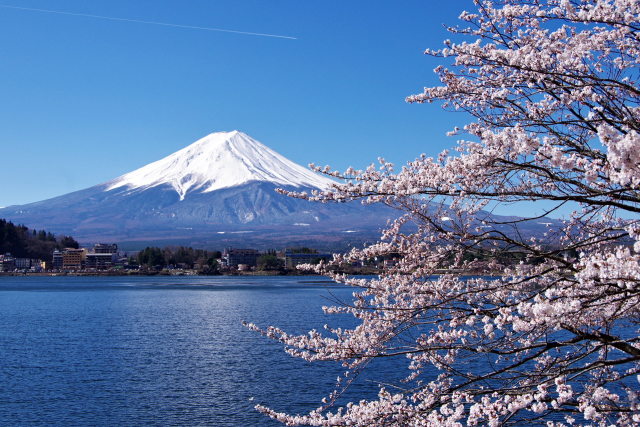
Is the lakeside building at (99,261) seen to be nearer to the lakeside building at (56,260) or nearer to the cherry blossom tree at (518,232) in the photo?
the lakeside building at (56,260)

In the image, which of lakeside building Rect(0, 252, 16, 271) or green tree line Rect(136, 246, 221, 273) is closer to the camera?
lakeside building Rect(0, 252, 16, 271)

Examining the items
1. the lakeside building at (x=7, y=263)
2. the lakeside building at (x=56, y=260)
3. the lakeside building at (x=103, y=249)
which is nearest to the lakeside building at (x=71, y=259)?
the lakeside building at (x=56, y=260)

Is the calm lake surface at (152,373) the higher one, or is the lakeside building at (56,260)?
the lakeside building at (56,260)

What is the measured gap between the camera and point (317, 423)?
204 inches

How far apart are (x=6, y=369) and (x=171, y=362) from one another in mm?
4340

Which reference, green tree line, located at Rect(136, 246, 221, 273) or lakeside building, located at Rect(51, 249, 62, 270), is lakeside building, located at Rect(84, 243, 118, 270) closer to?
lakeside building, located at Rect(51, 249, 62, 270)

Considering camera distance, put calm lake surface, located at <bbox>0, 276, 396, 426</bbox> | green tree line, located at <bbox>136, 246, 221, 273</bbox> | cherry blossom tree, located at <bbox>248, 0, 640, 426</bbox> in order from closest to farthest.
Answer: cherry blossom tree, located at <bbox>248, 0, 640, 426</bbox>
calm lake surface, located at <bbox>0, 276, 396, 426</bbox>
green tree line, located at <bbox>136, 246, 221, 273</bbox>

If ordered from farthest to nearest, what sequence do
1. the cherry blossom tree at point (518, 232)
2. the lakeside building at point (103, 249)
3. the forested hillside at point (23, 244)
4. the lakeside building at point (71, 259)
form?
the lakeside building at point (103, 249) → the lakeside building at point (71, 259) → the forested hillside at point (23, 244) → the cherry blossom tree at point (518, 232)

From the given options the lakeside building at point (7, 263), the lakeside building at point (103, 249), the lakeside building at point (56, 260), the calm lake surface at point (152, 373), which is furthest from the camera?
the lakeside building at point (103, 249)

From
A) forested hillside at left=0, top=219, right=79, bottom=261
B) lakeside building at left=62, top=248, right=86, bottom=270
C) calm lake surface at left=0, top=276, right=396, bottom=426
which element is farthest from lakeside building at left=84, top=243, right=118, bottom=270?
calm lake surface at left=0, top=276, right=396, bottom=426

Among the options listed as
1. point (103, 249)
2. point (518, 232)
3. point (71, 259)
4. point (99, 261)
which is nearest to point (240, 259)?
point (99, 261)

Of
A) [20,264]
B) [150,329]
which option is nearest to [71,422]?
[150,329]

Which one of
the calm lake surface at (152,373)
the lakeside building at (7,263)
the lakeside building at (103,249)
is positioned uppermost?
the lakeside building at (103,249)

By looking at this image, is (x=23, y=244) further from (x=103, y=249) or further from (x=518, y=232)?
(x=518, y=232)
